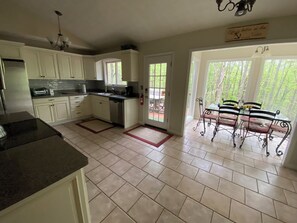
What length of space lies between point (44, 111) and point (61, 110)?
1.39 feet

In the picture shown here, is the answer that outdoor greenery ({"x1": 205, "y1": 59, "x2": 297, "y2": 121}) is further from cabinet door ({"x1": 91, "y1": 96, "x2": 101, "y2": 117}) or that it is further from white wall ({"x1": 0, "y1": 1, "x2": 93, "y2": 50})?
white wall ({"x1": 0, "y1": 1, "x2": 93, "y2": 50})

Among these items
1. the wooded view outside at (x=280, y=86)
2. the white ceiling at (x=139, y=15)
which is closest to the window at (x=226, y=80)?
the wooded view outside at (x=280, y=86)

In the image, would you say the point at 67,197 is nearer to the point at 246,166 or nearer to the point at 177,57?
the point at 246,166

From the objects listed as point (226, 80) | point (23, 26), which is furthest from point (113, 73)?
point (226, 80)

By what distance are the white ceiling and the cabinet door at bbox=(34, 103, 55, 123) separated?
7.77 ft

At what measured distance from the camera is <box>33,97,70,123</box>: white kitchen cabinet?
3.63 metres

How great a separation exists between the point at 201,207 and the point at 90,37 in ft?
16.4

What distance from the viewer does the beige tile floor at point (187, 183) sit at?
1555mm

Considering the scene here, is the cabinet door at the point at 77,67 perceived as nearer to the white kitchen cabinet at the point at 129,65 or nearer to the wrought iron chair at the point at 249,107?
the white kitchen cabinet at the point at 129,65

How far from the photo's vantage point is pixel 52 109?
12.7 feet

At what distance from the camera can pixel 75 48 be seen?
470cm

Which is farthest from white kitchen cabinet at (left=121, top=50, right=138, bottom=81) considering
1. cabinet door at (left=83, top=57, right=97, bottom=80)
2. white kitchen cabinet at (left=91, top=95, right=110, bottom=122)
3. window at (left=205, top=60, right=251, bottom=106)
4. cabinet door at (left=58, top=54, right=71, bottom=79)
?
window at (left=205, top=60, right=251, bottom=106)

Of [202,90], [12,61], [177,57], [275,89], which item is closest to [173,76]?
[177,57]

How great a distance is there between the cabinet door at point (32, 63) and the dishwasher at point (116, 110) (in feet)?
6.94
